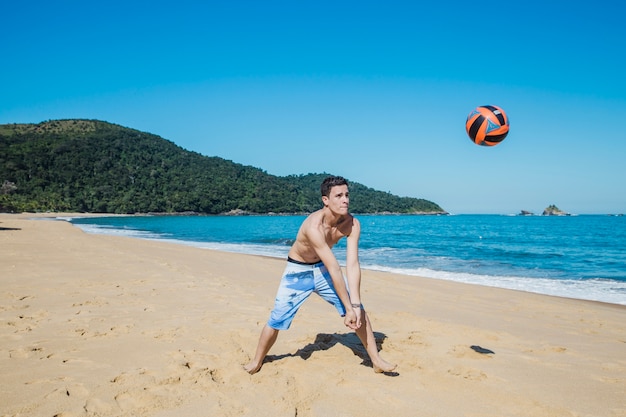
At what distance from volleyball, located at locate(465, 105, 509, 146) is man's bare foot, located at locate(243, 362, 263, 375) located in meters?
4.16

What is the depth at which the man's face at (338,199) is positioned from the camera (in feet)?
12.3

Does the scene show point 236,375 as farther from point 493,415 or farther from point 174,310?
point 174,310

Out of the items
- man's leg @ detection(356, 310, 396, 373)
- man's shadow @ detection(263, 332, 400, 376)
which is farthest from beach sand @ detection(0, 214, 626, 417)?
man's leg @ detection(356, 310, 396, 373)

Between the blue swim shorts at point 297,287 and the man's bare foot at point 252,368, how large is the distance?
0.42m

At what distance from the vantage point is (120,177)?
386 feet

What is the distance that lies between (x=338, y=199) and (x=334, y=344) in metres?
2.18

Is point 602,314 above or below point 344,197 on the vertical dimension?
below

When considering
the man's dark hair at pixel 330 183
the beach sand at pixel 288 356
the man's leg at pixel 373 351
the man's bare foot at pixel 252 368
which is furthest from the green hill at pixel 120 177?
the man's leg at pixel 373 351

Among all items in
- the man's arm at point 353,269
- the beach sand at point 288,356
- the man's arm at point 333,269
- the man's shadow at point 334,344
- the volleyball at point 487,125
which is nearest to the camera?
the beach sand at point 288,356

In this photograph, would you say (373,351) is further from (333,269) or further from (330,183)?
(330,183)

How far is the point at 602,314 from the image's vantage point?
302 inches

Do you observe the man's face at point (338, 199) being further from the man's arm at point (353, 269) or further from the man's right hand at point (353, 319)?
the man's right hand at point (353, 319)

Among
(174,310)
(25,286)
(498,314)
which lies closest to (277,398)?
(174,310)

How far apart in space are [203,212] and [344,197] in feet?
414
